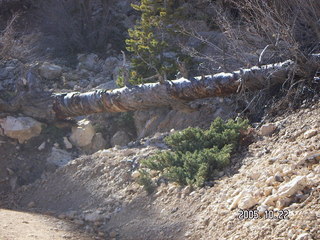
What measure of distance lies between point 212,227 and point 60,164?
136 inches

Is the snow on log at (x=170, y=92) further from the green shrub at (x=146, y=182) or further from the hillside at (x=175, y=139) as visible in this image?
the green shrub at (x=146, y=182)

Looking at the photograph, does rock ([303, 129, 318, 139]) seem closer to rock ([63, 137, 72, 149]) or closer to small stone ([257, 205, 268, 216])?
small stone ([257, 205, 268, 216])

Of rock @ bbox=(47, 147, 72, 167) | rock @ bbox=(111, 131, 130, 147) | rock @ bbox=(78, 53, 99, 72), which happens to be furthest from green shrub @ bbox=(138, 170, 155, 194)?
rock @ bbox=(78, 53, 99, 72)

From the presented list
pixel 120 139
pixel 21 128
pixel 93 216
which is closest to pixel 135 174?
pixel 93 216

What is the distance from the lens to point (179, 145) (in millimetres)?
5992

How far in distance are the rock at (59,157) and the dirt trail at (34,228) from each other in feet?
5.32

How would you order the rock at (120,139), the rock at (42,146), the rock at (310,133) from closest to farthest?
the rock at (310,133), the rock at (42,146), the rock at (120,139)

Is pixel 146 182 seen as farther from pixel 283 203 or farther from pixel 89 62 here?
pixel 89 62

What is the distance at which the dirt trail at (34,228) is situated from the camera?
471cm

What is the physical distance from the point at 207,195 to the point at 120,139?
126 inches

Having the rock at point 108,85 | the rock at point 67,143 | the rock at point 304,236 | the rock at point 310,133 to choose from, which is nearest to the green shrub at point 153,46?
the rock at point 108,85

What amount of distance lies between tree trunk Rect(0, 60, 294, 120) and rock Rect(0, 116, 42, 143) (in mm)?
215

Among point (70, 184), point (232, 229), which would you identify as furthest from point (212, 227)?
point (70, 184)

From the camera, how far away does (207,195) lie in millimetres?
4938
